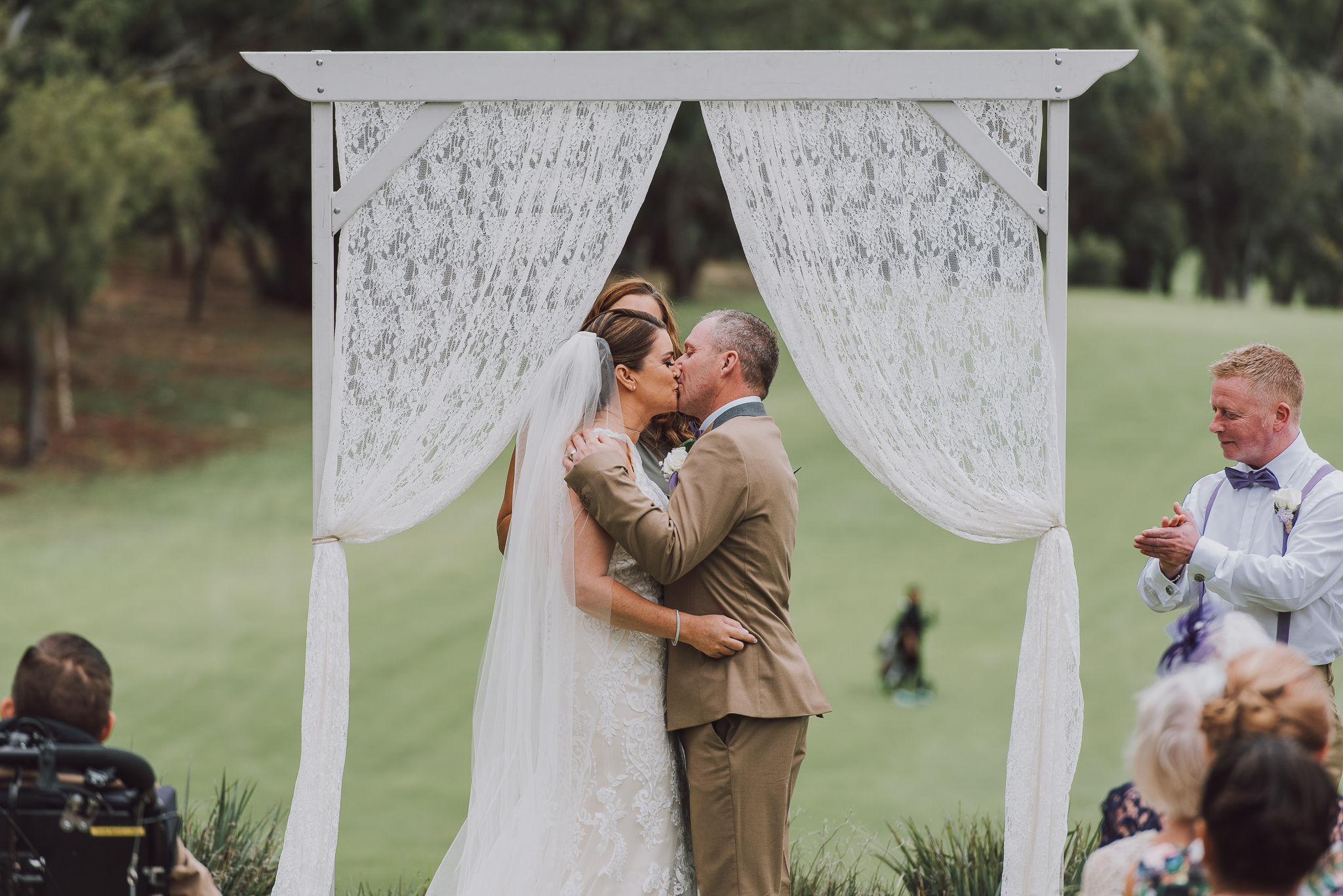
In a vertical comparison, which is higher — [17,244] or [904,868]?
[17,244]

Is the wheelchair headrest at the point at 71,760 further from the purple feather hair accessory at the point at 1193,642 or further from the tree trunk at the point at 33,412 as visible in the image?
the tree trunk at the point at 33,412

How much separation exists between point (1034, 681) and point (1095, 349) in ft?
67.7

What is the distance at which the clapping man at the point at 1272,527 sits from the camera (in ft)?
9.26

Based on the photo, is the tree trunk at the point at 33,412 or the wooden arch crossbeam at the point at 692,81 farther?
the tree trunk at the point at 33,412

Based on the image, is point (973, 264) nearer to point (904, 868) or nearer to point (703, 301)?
point (904, 868)

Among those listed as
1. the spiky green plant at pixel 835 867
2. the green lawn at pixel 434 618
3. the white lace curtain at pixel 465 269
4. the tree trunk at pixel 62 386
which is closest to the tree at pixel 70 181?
the tree trunk at pixel 62 386

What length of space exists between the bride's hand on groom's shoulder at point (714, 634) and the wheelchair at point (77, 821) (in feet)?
3.69

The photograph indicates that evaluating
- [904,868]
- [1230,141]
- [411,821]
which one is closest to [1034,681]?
[904,868]

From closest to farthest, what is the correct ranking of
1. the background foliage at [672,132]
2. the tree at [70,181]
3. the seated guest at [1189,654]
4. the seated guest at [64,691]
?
the seated guest at [1189,654]
the seated guest at [64,691]
the tree at [70,181]
the background foliage at [672,132]

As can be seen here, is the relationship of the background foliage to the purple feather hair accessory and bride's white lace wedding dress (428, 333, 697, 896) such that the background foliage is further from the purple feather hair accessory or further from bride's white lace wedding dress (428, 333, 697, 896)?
the purple feather hair accessory

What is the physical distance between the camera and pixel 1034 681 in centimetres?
336

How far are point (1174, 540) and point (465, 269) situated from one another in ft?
6.46

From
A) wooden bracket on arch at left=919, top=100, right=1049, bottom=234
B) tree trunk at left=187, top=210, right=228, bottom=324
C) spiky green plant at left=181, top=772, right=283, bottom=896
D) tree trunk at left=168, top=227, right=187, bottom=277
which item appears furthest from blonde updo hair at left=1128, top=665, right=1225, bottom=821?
tree trunk at left=168, top=227, right=187, bottom=277

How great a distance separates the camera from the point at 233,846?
392cm
